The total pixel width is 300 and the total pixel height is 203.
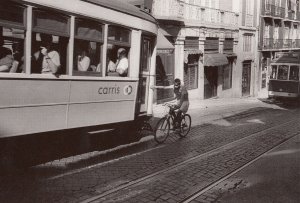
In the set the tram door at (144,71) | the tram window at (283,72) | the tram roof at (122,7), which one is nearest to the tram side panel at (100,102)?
the tram door at (144,71)

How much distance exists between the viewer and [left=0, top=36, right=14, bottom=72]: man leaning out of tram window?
22.4ft

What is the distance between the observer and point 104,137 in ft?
35.4

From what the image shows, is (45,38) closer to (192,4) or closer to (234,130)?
(234,130)

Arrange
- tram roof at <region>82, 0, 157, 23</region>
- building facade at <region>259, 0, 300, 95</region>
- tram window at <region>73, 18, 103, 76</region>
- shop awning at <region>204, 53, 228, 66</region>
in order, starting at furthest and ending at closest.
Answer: building facade at <region>259, 0, 300, 95</region> < shop awning at <region>204, 53, 228, 66</region> < tram roof at <region>82, 0, 157, 23</region> < tram window at <region>73, 18, 103, 76</region>

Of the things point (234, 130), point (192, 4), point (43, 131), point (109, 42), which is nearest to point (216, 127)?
point (234, 130)

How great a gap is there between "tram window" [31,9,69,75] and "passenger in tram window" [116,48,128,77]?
1.81m

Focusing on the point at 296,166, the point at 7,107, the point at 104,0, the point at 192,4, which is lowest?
the point at 296,166

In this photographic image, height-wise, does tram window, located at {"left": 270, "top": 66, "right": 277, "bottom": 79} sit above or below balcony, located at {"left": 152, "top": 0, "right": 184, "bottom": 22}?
below

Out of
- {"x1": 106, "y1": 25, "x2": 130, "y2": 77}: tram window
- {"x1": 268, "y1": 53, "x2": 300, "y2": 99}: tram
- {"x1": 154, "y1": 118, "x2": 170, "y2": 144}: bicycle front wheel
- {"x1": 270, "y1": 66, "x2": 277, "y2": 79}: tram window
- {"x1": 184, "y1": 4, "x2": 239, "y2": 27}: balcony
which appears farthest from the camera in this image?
{"x1": 270, "y1": 66, "x2": 277, "y2": 79}: tram window

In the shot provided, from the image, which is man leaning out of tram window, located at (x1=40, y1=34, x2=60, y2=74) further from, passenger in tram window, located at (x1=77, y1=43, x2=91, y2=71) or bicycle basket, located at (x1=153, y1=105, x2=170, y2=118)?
bicycle basket, located at (x1=153, y1=105, x2=170, y2=118)

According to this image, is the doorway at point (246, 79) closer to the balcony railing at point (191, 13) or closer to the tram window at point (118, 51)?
the balcony railing at point (191, 13)

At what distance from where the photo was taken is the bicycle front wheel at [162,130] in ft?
36.2

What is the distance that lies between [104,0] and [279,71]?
2036 cm

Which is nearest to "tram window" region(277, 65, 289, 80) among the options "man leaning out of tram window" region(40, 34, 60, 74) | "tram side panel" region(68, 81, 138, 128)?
"tram side panel" region(68, 81, 138, 128)
